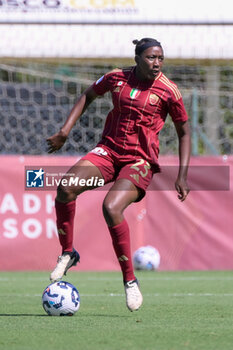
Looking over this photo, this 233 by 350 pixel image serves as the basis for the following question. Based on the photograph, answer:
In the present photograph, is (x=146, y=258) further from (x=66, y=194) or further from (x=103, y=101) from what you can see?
(x=66, y=194)

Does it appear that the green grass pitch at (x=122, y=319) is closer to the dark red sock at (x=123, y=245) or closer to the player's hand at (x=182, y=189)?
the dark red sock at (x=123, y=245)

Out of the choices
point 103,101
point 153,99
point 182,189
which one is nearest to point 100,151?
point 153,99

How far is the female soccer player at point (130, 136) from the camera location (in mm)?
6758

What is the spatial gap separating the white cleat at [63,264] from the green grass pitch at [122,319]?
0.33 metres

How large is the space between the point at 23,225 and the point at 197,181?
277 centimetres

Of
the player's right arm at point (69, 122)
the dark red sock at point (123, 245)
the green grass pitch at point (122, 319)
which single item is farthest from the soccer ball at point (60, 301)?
the player's right arm at point (69, 122)

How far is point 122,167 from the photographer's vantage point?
6.91 m

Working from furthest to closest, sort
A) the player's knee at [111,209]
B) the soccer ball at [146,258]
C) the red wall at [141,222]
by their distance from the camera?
the red wall at [141,222], the soccer ball at [146,258], the player's knee at [111,209]

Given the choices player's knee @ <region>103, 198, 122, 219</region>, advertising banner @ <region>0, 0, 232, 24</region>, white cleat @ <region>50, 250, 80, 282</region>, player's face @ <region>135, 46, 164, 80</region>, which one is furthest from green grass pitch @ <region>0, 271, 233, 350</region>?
advertising banner @ <region>0, 0, 232, 24</region>

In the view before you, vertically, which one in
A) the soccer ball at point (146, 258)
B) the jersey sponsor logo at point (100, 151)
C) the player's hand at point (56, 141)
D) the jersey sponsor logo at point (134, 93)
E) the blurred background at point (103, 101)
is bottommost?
the soccer ball at point (146, 258)

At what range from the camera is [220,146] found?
15594 millimetres

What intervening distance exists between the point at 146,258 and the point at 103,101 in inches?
143

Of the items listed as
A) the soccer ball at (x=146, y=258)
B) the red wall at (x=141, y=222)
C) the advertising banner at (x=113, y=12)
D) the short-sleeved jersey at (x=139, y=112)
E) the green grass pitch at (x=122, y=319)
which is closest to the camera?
the green grass pitch at (x=122, y=319)

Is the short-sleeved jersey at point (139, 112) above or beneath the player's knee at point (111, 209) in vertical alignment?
above
